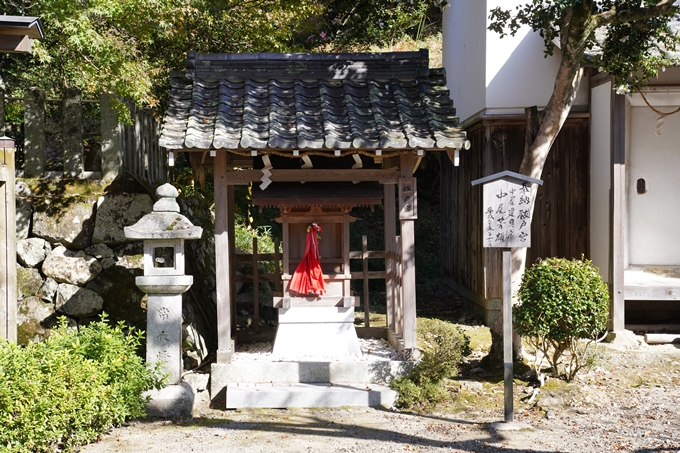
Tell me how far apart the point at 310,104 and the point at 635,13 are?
4.21 metres

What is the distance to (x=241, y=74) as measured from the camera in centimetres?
918

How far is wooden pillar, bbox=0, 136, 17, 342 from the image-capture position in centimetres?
638

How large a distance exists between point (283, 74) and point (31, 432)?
18.1ft

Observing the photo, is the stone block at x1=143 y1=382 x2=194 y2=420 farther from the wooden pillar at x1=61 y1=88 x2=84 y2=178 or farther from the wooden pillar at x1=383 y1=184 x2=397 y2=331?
the wooden pillar at x1=61 y1=88 x2=84 y2=178

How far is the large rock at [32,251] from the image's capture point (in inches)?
369

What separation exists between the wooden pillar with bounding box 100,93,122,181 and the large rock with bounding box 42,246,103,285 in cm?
125

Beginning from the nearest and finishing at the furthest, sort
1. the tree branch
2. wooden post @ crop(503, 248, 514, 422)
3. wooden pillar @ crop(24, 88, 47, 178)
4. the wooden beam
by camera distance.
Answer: wooden post @ crop(503, 248, 514, 422), the tree branch, the wooden beam, wooden pillar @ crop(24, 88, 47, 178)

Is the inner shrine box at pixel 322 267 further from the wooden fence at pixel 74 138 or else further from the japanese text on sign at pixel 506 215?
the wooden fence at pixel 74 138

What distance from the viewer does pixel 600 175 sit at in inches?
438

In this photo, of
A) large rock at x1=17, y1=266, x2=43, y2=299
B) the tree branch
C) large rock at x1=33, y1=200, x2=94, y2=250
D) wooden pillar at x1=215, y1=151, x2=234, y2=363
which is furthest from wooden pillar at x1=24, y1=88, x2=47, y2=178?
the tree branch

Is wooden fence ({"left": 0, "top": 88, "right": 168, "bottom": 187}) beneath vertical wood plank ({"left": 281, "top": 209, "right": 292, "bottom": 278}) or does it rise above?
above

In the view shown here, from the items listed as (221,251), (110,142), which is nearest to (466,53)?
(110,142)

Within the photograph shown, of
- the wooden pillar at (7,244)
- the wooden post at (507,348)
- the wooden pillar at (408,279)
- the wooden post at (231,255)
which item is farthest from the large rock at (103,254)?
the wooden post at (507,348)

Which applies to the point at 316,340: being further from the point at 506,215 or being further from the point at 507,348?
the point at 506,215
